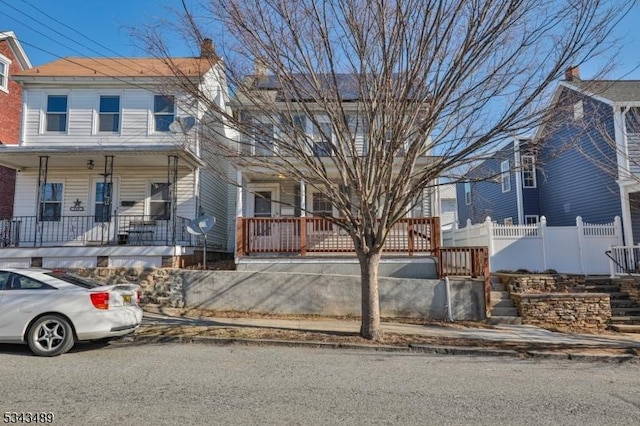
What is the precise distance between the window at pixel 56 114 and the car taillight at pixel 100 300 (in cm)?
1036

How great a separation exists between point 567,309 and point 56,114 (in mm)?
17159

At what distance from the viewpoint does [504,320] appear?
10391 millimetres

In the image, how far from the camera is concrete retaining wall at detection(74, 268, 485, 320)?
10.6 meters

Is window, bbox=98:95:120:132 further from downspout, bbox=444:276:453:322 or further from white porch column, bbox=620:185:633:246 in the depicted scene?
white porch column, bbox=620:185:633:246

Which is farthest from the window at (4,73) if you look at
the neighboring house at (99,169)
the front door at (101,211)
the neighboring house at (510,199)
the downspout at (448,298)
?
the neighboring house at (510,199)

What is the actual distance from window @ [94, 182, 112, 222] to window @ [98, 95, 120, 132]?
1.98m

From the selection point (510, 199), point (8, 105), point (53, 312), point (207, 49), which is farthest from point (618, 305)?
point (8, 105)

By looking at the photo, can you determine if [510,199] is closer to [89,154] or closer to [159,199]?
[159,199]

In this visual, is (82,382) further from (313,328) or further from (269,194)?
(269,194)

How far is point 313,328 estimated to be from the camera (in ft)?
29.5

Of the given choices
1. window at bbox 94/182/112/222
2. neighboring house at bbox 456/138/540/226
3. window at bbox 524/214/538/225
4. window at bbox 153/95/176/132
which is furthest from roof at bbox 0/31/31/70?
window at bbox 524/214/538/225

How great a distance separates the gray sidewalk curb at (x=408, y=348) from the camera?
283 inches

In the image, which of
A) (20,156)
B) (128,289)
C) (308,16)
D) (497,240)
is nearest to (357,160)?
(308,16)

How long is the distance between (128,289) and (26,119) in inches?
422
